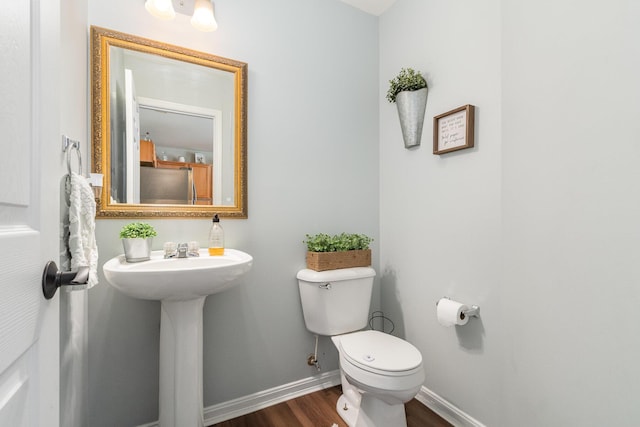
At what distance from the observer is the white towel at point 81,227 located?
2.87 ft

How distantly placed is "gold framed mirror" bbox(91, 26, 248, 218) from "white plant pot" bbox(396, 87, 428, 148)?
0.90m

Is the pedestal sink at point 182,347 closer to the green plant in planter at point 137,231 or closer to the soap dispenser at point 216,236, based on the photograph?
the green plant in planter at point 137,231

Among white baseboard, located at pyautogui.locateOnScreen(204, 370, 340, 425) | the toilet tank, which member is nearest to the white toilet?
the toilet tank

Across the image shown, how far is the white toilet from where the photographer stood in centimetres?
124

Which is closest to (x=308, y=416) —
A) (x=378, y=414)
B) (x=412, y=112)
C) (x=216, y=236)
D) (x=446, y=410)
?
(x=378, y=414)

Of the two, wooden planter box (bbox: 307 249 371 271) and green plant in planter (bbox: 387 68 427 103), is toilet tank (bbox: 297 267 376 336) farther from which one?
green plant in planter (bbox: 387 68 427 103)

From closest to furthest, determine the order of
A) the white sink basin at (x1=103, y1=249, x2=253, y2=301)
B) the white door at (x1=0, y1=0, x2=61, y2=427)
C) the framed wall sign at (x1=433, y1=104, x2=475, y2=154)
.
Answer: the white door at (x1=0, y1=0, x2=61, y2=427)
the white sink basin at (x1=103, y1=249, x2=253, y2=301)
the framed wall sign at (x1=433, y1=104, x2=475, y2=154)

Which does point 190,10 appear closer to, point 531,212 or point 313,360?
point 531,212

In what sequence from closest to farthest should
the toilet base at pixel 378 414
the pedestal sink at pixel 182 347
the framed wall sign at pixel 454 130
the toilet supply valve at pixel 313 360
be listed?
the pedestal sink at pixel 182 347, the toilet base at pixel 378 414, the framed wall sign at pixel 454 130, the toilet supply valve at pixel 313 360

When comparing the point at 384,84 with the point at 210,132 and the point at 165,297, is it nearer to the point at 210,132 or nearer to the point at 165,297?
the point at 210,132

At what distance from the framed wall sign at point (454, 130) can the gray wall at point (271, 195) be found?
517 millimetres

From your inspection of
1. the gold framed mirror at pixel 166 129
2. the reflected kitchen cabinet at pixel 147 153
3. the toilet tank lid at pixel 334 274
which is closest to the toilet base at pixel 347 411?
the toilet tank lid at pixel 334 274

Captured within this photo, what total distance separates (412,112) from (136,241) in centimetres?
155

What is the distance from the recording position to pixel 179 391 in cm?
124
